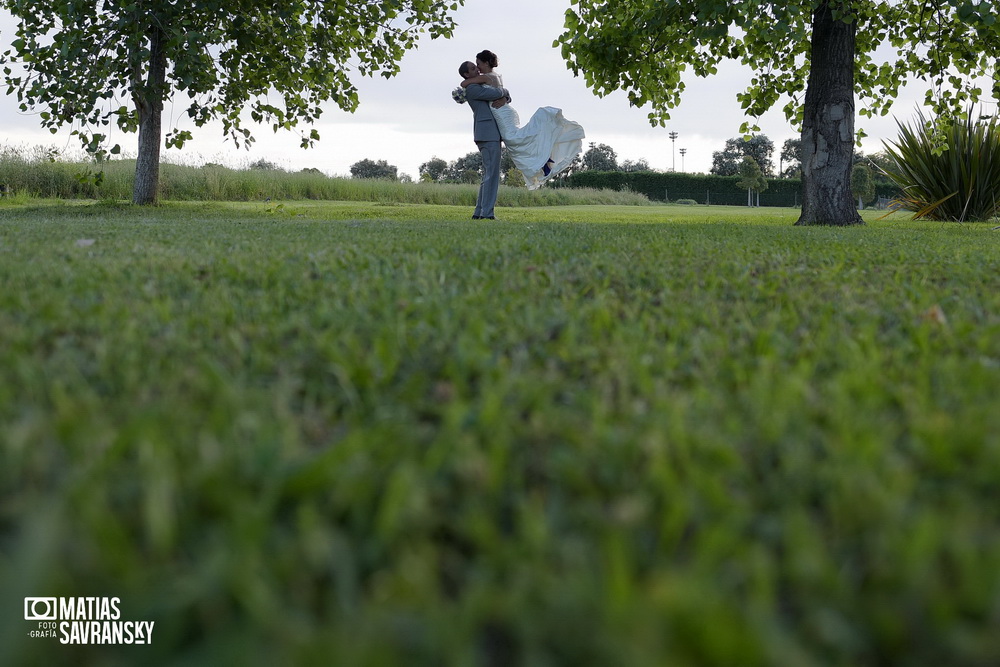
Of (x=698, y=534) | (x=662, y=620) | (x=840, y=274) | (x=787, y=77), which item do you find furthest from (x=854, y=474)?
(x=787, y=77)

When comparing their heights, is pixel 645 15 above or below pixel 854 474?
above

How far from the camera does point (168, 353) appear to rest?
1656mm

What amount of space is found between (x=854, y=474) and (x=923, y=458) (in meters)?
0.19

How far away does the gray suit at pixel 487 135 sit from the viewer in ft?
30.7

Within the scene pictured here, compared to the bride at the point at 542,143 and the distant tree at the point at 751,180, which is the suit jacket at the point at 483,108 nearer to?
the bride at the point at 542,143

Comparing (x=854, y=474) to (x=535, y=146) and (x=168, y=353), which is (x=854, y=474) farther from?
(x=535, y=146)

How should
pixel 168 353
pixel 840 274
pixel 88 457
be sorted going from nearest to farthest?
pixel 88 457 → pixel 168 353 → pixel 840 274

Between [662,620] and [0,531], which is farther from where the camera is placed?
[0,531]

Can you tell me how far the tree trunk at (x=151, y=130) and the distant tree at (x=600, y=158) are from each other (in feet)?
217

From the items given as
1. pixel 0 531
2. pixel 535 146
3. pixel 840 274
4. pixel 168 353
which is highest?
pixel 535 146

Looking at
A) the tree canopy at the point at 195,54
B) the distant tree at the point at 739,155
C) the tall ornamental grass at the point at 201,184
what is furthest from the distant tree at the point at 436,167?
the tree canopy at the point at 195,54

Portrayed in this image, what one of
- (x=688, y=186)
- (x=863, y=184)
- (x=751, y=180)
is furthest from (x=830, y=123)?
(x=688, y=186)

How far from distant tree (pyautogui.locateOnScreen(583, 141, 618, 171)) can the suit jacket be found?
6738 centimetres

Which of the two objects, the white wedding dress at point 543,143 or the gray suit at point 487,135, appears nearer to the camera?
the gray suit at point 487,135
